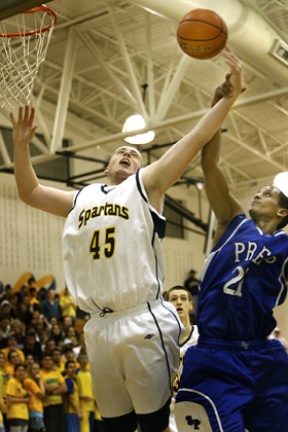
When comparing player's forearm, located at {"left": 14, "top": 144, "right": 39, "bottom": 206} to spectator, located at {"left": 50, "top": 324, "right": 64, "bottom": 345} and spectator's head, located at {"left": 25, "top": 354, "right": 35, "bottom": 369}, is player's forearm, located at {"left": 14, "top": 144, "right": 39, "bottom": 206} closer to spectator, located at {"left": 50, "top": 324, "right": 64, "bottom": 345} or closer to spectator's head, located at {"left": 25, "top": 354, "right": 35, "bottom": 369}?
spectator's head, located at {"left": 25, "top": 354, "right": 35, "bottom": 369}

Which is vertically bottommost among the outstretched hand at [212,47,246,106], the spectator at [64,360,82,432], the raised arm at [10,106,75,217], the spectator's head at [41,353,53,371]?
the spectator at [64,360,82,432]

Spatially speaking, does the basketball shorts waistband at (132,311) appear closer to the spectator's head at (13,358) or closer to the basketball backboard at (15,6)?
the basketball backboard at (15,6)

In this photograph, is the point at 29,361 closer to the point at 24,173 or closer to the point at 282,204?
the point at 24,173

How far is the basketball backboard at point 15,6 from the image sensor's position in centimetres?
559

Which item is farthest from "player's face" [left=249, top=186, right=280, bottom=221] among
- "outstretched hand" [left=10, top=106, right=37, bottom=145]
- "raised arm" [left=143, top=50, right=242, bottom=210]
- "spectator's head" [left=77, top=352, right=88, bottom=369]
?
"spectator's head" [left=77, top=352, right=88, bottom=369]

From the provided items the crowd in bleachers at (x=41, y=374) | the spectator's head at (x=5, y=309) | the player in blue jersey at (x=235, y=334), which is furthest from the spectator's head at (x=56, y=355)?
the player in blue jersey at (x=235, y=334)

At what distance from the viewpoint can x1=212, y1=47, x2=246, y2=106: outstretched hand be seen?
4.60 metres

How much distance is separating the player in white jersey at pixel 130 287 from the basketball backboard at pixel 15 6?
5.38ft

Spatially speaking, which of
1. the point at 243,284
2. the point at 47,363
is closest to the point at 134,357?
the point at 243,284

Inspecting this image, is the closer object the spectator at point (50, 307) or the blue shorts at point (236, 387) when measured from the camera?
the blue shorts at point (236, 387)

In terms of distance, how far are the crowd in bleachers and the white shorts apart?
740 cm

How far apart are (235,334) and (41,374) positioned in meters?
9.16

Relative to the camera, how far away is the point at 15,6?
5648mm

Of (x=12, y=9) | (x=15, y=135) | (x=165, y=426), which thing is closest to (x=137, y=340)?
(x=165, y=426)
